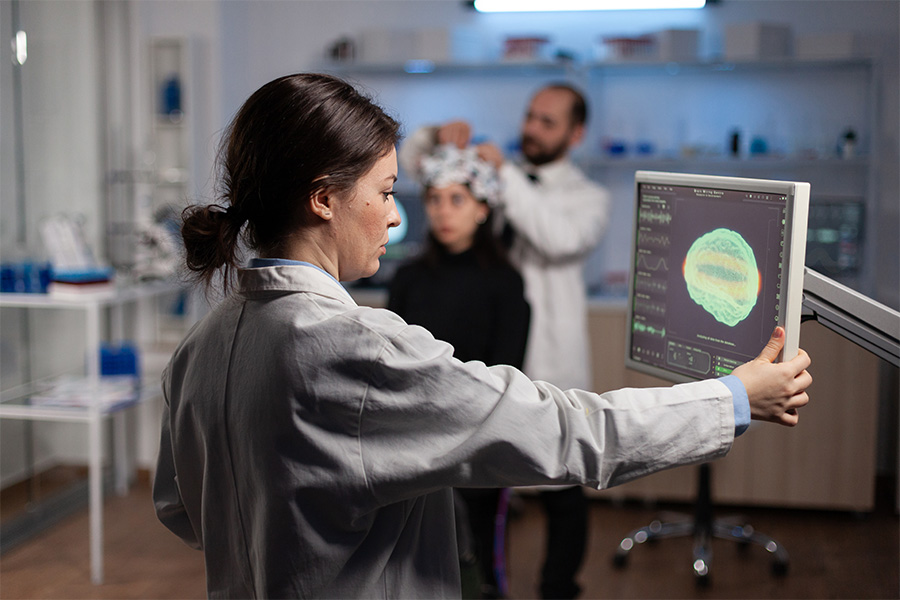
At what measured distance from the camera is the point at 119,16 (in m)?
3.77

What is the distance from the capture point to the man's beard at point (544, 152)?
3047 millimetres

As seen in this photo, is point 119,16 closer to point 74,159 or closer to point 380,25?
point 74,159

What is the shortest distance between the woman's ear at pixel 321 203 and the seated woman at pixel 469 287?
1277 millimetres

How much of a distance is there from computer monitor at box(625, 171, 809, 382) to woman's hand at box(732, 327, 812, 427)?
47 millimetres

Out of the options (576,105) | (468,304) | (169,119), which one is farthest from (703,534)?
(169,119)

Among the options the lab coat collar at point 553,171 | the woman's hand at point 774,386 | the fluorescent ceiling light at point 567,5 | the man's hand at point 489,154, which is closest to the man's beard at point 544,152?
the lab coat collar at point 553,171

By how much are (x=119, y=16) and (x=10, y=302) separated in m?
1.51

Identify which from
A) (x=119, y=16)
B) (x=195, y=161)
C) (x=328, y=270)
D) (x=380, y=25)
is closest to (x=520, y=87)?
(x=380, y=25)

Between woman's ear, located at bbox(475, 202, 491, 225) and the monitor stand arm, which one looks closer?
the monitor stand arm

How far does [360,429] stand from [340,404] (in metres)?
0.04

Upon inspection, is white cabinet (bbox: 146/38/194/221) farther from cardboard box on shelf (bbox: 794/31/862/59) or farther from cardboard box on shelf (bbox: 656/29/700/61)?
cardboard box on shelf (bbox: 794/31/862/59)

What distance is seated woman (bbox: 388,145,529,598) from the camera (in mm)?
2361

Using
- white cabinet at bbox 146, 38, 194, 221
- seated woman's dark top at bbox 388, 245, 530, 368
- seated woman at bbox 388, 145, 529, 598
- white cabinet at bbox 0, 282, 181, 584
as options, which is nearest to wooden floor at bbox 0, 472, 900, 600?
white cabinet at bbox 0, 282, 181, 584

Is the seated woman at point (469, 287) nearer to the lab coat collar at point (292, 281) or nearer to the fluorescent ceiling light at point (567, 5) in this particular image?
the lab coat collar at point (292, 281)
